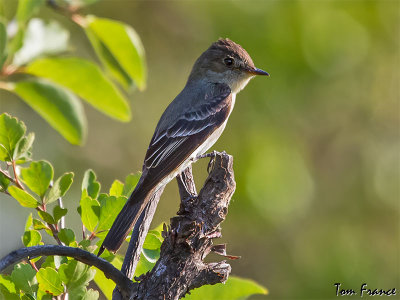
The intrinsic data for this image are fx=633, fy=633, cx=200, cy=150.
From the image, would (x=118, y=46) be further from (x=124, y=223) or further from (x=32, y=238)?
(x=32, y=238)

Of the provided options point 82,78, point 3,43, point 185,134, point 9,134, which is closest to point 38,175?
point 9,134

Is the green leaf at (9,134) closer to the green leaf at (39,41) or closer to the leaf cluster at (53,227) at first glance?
the leaf cluster at (53,227)

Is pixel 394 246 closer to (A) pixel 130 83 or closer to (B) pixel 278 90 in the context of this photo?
(B) pixel 278 90

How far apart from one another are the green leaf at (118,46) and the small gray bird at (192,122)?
0.56 meters

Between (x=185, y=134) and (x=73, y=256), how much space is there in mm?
2194

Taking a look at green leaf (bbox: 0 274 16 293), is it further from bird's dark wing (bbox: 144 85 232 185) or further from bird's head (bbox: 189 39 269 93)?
bird's head (bbox: 189 39 269 93)

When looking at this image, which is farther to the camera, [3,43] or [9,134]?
[3,43]

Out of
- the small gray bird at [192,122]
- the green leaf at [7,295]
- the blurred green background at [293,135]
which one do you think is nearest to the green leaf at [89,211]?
the small gray bird at [192,122]

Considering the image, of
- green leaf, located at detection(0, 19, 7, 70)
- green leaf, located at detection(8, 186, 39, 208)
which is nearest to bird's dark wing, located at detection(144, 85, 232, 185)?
green leaf, located at detection(0, 19, 7, 70)

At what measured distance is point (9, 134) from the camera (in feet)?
9.11

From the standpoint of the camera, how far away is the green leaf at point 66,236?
2756 mm

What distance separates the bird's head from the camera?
5395mm

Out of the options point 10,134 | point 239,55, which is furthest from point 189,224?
point 239,55

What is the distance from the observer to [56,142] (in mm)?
7805
